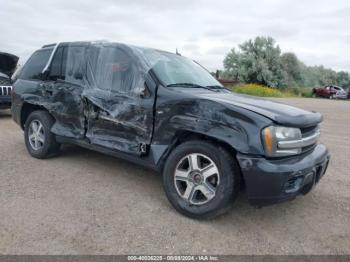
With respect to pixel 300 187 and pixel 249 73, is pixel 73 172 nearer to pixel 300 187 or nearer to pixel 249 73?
pixel 300 187

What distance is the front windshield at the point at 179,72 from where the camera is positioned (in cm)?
378

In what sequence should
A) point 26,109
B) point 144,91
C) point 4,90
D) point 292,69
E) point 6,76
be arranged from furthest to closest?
point 292,69 → point 6,76 → point 4,90 → point 26,109 → point 144,91

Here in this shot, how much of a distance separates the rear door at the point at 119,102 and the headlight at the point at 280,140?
4.23 feet

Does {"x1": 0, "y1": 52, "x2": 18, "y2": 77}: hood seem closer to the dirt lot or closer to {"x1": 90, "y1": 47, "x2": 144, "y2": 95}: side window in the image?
the dirt lot

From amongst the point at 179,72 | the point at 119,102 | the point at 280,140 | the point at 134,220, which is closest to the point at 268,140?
the point at 280,140

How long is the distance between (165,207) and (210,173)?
2.37 feet

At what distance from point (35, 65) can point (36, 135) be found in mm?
1111

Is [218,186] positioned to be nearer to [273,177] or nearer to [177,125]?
[273,177]

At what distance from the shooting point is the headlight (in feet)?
9.36

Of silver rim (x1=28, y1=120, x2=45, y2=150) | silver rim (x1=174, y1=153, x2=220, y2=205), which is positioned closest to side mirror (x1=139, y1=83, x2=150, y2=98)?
silver rim (x1=174, y1=153, x2=220, y2=205)

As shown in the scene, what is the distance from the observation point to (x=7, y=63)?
9.70 meters

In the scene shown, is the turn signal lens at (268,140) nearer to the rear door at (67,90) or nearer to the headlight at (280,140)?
the headlight at (280,140)

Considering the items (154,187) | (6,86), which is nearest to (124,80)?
(154,187)

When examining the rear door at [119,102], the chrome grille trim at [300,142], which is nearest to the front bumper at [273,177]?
the chrome grille trim at [300,142]
